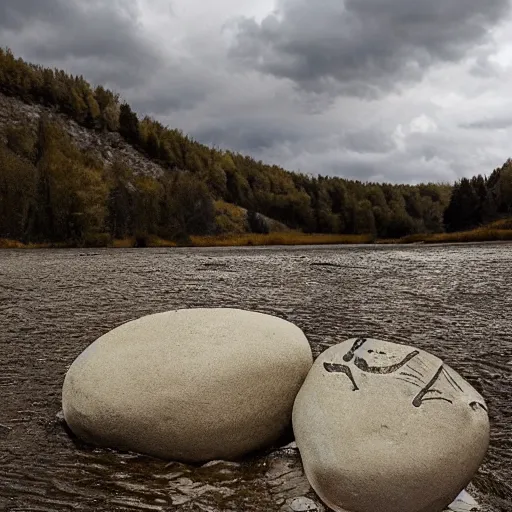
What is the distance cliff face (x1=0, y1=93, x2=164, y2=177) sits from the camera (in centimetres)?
12925

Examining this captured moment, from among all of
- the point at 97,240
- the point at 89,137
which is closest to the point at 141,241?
the point at 97,240

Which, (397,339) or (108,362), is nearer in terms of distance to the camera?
(108,362)

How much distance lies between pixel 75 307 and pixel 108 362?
25.2 feet

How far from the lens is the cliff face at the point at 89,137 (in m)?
129

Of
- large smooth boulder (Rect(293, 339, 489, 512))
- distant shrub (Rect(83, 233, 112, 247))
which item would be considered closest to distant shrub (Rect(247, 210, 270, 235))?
distant shrub (Rect(83, 233, 112, 247))

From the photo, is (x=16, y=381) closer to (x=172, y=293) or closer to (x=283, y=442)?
(x=283, y=442)

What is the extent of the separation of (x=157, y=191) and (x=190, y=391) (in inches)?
3746

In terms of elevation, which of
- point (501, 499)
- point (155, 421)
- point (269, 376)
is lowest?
point (501, 499)

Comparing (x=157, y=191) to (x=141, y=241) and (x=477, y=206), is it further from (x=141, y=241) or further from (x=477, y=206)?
(x=477, y=206)

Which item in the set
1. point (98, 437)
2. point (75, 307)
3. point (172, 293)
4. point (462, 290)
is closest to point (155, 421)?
point (98, 437)

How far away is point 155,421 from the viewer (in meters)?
4.54

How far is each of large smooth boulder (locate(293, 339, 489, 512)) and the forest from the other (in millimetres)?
60168

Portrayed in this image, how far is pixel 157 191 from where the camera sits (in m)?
97.4

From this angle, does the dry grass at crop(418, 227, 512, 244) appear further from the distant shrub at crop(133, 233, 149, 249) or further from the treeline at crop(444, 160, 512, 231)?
the distant shrub at crop(133, 233, 149, 249)
